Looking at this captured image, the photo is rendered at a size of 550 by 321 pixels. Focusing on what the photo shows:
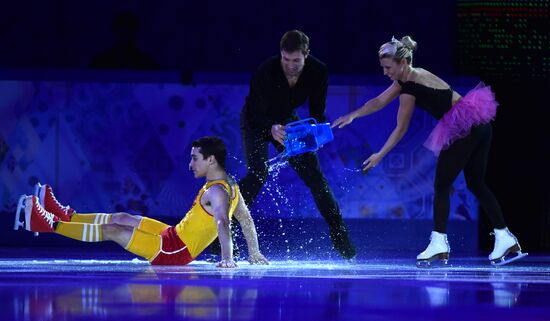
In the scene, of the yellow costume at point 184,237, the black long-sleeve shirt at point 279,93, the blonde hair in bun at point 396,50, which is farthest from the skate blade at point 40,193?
the blonde hair in bun at point 396,50

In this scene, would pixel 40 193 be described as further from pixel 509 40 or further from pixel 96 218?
pixel 509 40

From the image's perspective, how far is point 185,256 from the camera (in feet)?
20.3

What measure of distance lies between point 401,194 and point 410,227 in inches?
10.2

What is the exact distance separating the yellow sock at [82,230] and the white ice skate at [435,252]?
1.80 m

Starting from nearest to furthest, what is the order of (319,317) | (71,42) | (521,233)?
(319,317), (521,233), (71,42)

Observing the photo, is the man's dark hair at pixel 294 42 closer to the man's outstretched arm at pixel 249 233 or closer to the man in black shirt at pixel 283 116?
the man in black shirt at pixel 283 116

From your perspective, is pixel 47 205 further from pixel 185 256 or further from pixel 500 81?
pixel 500 81

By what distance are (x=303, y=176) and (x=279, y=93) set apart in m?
0.55

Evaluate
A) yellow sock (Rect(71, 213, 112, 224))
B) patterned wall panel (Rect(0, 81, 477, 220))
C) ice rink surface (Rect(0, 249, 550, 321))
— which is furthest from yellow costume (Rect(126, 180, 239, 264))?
patterned wall panel (Rect(0, 81, 477, 220))

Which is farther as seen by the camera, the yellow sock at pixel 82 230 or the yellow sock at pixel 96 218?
the yellow sock at pixel 96 218

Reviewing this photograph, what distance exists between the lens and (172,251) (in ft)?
20.3

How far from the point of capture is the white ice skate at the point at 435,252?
6.21m

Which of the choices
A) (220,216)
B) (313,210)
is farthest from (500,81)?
(220,216)

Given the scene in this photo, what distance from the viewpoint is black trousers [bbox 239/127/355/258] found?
6.70 m
